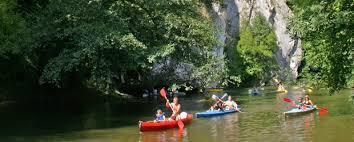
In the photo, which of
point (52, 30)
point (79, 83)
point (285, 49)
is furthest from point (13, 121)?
point (285, 49)

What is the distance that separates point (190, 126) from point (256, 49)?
39169mm

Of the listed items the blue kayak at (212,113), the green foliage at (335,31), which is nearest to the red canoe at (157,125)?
the blue kayak at (212,113)

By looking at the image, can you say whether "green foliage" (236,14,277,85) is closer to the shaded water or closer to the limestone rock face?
the limestone rock face

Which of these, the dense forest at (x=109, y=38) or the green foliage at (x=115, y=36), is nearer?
the dense forest at (x=109, y=38)

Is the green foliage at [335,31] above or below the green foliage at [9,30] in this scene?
below

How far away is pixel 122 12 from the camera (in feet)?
81.8

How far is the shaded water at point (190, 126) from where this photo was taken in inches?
696

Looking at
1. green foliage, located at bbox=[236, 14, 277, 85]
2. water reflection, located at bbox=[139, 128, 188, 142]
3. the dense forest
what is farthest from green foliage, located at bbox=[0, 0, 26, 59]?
green foliage, located at bbox=[236, 14, 277, 85]

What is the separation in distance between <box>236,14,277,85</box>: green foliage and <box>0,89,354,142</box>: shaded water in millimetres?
30724

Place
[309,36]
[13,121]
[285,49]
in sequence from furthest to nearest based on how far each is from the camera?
[285,49], [13,121], [309,36]

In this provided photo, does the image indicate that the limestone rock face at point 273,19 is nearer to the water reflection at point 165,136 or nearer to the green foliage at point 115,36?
the green foliage at point 115,36

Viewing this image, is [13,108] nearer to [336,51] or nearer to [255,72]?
[336,51]

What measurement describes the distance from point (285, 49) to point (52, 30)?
147ft

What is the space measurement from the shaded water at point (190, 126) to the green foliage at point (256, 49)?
30.7 metres
